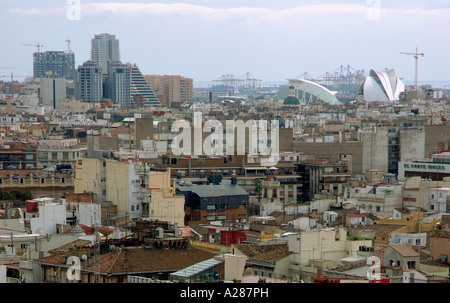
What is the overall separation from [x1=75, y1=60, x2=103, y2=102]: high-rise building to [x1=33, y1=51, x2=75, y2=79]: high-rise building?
3.24ft

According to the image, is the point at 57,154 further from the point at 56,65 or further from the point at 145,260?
the point at 56,65

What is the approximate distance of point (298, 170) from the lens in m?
28.1

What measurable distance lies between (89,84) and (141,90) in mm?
4171

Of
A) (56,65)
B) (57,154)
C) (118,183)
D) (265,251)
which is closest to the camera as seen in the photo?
(265,251)

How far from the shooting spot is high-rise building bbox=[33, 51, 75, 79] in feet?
287

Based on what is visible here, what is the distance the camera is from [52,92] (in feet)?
279

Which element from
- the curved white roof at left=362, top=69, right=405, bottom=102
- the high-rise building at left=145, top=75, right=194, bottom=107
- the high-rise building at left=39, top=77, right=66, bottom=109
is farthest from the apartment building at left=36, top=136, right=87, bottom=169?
the high-rise building at left=145, top=75, right=194, bottom=107

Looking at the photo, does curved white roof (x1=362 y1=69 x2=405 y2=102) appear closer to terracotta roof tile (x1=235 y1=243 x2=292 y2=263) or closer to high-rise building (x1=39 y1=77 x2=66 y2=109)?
high-rise building (x1=39 y1=77 x2=66 y2=109)

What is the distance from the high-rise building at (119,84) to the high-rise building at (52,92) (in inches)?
260

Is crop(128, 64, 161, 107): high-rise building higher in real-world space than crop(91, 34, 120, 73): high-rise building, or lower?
lower

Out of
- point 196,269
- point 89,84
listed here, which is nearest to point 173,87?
point 89,84
